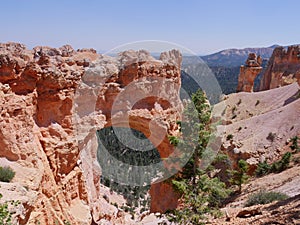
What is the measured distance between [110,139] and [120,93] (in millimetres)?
23008

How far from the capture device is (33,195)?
26.5ft

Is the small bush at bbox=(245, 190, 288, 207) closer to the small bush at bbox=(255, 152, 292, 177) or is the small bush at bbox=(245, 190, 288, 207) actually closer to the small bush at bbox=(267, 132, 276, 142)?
the small bush at bbox=(255, 152, 292, 177)

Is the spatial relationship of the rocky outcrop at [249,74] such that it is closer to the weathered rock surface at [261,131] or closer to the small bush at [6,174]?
the weathered rock surface at [261,131]

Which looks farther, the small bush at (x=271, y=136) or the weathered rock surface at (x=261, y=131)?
the small bush at (x=271, y=136)

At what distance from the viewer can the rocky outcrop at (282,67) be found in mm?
43947


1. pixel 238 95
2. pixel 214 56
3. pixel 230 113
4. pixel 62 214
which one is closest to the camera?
pixel 62 214

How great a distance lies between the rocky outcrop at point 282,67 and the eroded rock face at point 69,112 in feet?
108

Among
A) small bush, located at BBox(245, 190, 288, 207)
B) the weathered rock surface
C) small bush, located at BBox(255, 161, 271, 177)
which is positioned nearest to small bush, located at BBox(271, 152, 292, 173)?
small bush, located at BBox(255, 161, 271, 177)

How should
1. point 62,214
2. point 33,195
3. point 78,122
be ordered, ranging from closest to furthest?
point 33,195 → point 62,214 → point 78,122

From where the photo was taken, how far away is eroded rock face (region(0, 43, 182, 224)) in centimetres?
898

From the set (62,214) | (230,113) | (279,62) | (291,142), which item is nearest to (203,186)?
(62,214)

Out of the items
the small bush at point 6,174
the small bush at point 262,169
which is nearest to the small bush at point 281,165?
the small bush at point 262,169

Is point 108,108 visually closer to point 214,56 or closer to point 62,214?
point 62,214

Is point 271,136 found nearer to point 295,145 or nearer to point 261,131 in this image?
point 261,131
